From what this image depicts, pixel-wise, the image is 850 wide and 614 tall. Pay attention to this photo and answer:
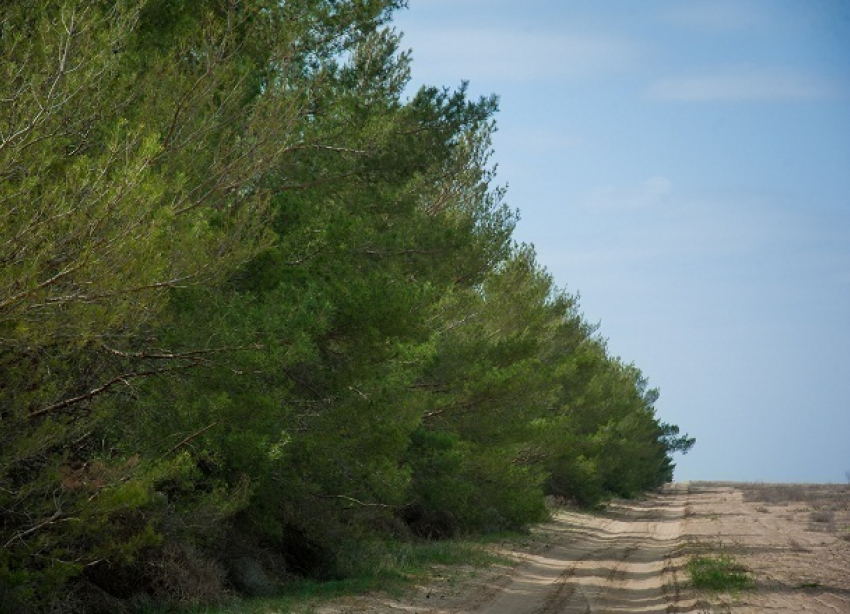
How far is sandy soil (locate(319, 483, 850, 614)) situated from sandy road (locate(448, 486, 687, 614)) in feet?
0.06

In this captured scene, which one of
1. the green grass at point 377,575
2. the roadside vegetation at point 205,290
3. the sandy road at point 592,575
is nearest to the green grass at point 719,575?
the sandy road at point 592,575

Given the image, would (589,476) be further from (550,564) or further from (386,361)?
(386,361)

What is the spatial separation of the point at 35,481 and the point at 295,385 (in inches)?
244

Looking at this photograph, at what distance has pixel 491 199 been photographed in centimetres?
2830

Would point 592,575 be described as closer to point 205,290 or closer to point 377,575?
point 377,575

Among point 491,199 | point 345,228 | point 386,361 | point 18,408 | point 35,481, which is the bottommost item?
point 35,481

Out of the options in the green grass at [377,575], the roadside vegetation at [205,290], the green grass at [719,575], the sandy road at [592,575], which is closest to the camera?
the roadside vegetation at [205,290]

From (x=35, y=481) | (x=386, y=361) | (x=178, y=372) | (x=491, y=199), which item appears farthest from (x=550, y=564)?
(x=35, y=481)

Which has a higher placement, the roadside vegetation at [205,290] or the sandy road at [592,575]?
the roadside vegetation at [205,290]

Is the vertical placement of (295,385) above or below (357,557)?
above

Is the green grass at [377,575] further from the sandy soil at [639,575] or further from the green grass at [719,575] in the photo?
the green grass at [719,575]

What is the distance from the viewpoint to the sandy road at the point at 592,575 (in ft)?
51.6

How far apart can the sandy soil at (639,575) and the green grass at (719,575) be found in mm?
247

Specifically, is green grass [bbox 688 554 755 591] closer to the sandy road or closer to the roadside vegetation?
the sandy road
